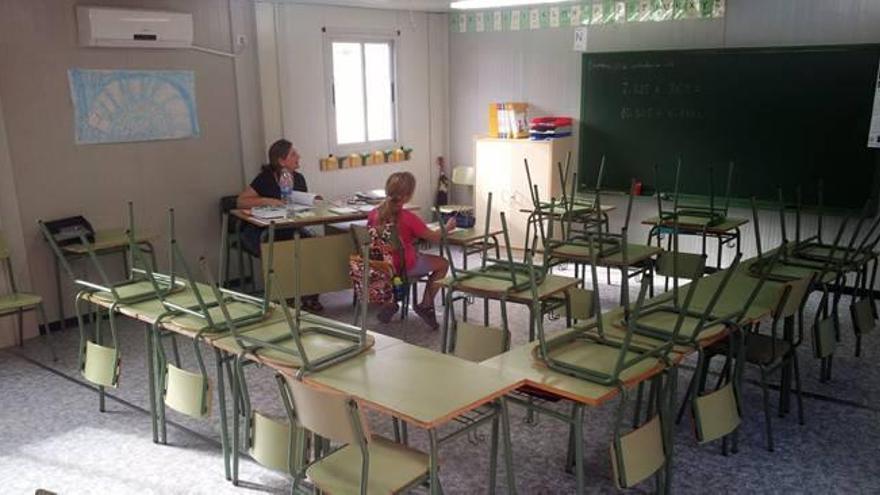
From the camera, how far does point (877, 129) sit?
A: 525 cm

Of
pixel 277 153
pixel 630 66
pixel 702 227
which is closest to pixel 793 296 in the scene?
pixel 702 227

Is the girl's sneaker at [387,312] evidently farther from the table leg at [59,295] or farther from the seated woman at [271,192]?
the table leg at [59,295]

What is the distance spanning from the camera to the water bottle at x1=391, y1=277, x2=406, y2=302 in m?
4.67

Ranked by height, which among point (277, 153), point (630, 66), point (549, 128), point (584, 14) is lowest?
point (277, 153)

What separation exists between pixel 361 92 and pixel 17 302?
3.68m

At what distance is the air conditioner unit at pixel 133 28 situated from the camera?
4.93m

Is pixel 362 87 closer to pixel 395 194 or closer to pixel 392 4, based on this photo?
pixel 392 4

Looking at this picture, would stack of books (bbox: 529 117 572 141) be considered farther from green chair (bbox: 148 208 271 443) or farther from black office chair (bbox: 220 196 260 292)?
green chair (bbox: 148 208 271 443)

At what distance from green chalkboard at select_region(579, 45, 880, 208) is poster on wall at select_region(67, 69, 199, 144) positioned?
11.5 feet

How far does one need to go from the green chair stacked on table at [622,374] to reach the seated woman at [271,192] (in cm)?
314

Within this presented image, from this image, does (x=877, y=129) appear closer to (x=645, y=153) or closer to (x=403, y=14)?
(x=645, y=153)

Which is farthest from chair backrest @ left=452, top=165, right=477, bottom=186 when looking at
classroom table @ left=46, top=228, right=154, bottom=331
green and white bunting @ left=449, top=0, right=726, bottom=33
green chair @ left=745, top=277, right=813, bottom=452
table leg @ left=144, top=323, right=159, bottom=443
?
table leg @ left=144, top=323, right=159, bottom=443

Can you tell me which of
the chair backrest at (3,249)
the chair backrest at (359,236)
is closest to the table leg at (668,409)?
the chair backrest at (359,236)

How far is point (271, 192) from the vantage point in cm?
565
